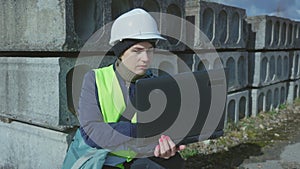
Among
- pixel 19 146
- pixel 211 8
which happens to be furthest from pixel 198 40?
pixel 19 146

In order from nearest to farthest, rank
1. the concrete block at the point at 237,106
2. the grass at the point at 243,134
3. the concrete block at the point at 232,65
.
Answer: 1. the grass at the point at 243,134
2. the concrete block at the point at 232,65
3. the concrete block at the point at 237,106

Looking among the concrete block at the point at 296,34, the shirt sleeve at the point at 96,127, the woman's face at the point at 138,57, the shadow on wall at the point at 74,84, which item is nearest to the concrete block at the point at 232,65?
the shadow on wall at the point at 74,84

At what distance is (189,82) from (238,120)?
3692mm

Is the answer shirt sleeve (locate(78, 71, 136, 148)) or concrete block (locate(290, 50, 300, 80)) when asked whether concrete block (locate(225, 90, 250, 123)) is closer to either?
concrete block (locate(290, 50, 300, 80))

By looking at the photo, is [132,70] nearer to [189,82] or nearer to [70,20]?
[189,82]

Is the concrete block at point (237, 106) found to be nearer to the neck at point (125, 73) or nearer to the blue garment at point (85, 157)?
the neck at point (125, 73)

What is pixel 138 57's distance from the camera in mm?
1536

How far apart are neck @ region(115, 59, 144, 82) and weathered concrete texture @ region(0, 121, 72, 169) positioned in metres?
0.91

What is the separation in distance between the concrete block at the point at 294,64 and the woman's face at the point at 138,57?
6253 millimetres

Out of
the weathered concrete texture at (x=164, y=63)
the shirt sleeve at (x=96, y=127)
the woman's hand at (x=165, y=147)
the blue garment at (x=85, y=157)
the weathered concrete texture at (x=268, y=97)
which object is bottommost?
the weathered concrete texture at (x=268, y=97)

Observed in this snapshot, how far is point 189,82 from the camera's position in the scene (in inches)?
59.6

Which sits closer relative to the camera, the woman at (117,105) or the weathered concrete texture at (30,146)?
the woman at (117,105)

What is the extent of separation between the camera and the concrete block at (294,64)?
23.1ft

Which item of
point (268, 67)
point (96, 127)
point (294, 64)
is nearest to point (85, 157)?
point (96, 127)
